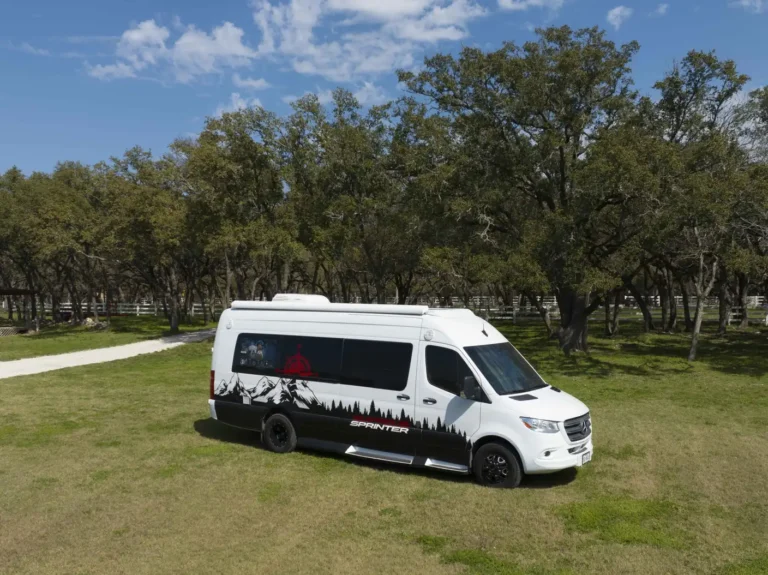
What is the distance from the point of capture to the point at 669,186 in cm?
1866

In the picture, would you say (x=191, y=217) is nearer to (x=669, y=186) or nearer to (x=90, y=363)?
(x=90, y=363)

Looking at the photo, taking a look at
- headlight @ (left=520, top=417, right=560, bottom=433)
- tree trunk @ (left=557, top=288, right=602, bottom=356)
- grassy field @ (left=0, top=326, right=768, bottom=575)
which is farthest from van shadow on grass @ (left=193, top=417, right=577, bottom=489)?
tree trunk @ (left=557, top=288, right=602, bottom=356)

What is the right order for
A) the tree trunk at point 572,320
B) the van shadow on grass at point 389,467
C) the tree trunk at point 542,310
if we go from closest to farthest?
the van shadow on grass at point 389,467, the tree trunk at point 572,320, the tree trunk at point 542,310

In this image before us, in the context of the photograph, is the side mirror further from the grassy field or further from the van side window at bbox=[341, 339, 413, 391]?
the grassy field

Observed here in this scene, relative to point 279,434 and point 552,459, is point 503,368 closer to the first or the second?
point 552,459

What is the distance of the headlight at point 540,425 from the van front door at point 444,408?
626mm

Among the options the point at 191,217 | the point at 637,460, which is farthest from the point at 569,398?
the point at 191,217

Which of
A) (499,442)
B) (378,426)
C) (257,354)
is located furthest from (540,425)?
(257,354)

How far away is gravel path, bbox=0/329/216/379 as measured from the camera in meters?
20.3

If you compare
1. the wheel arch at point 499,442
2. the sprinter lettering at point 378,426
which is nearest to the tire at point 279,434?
the sprinter lettering at point 378,426

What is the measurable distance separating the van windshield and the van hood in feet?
0.54

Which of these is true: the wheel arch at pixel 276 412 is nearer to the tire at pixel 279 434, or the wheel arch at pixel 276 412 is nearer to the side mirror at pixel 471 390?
the tire at pixel 279 434

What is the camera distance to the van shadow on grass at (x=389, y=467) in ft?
27.3

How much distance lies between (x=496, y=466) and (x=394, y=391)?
5.50 ft
